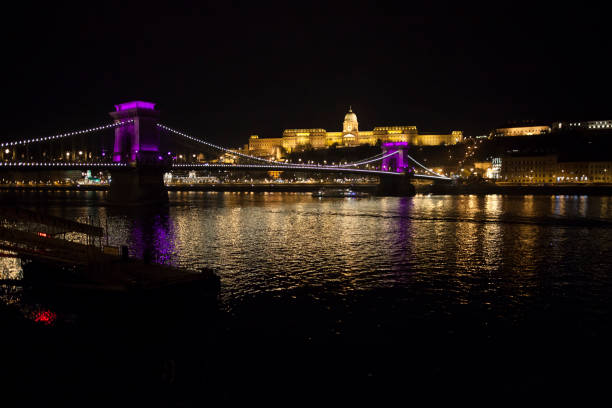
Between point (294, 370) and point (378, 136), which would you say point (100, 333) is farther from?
point (378, 136)

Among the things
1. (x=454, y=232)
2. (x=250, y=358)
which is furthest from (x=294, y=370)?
(x=454, y=232)

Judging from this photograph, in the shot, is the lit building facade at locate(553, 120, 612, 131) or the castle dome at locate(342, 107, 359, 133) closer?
the lit building facade at locate(553, 120, 612, 131)

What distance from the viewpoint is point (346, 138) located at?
595 ft

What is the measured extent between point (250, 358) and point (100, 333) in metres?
3.70

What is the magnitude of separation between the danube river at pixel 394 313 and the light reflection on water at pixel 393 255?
0.29ft

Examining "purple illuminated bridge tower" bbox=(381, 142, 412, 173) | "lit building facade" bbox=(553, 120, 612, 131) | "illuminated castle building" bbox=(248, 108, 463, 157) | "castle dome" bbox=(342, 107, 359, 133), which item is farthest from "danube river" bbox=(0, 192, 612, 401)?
"castle dome" bbox=(342, 107, 359, 133)

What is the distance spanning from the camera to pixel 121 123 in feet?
173

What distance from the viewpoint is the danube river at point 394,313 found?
9.06 m

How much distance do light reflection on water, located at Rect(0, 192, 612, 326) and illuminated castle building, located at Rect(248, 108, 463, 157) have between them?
139535mm

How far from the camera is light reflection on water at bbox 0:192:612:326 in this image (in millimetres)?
14938

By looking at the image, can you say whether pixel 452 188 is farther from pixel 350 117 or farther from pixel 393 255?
pixel 350 117

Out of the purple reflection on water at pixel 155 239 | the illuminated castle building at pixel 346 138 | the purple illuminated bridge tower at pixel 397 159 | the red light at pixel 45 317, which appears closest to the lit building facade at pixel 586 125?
the illuminated castle building at pixel 346 138

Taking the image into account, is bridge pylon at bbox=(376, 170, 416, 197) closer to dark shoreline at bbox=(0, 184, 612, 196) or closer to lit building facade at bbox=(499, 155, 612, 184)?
dark shoreline at bbox=(0, 184, 612, 196)

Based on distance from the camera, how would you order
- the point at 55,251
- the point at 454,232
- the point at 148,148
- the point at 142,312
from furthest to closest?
the point at 148,148 → the point at 454,232 → the point at 55,251 → the point at 142,312
